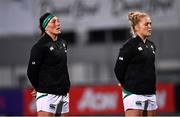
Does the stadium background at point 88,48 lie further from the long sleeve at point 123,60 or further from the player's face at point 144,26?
the player's face at point 144,26

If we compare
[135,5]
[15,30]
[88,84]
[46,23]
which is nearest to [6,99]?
[88,84]

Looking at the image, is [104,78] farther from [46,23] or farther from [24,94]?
[46,23]

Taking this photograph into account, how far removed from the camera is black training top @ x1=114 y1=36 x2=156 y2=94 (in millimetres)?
Answer: 7109

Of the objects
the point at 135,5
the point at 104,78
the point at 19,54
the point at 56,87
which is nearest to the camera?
the point at 56,87

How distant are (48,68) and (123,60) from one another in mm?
836

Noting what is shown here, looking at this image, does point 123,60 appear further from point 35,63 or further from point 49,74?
point 35,63

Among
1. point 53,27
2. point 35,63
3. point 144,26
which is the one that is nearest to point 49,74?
point 35,63

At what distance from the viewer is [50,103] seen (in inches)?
278

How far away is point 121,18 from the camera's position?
18.7m

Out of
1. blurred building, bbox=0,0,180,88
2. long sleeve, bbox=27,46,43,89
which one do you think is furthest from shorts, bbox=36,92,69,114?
blurred building, bbox=0,0,180,88

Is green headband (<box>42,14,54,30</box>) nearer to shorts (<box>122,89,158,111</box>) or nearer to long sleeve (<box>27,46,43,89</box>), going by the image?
long sleeve (<box>27,46,43,89</box>)

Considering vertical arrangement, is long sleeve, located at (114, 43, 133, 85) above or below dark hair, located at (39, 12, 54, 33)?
below

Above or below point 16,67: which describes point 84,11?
above

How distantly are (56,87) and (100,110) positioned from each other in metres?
8.60
